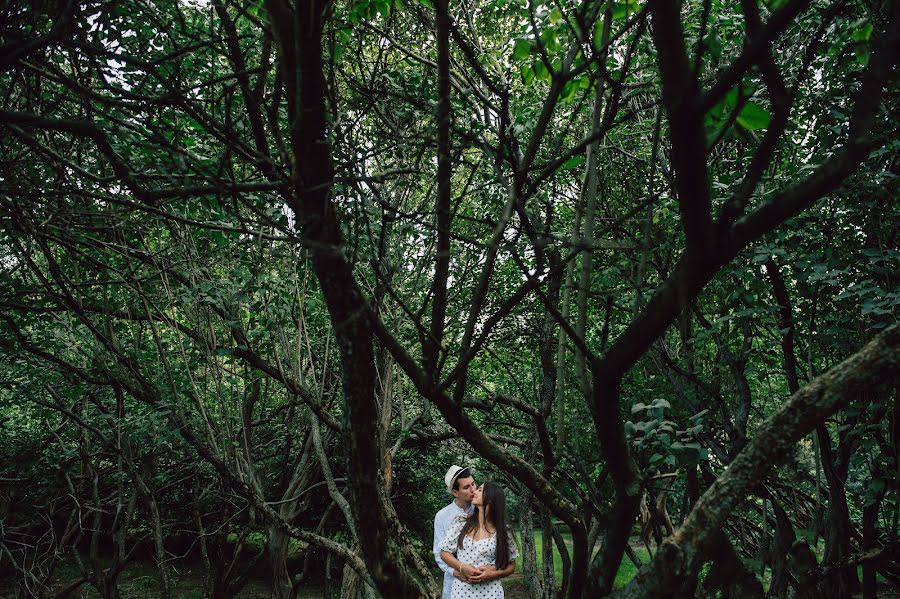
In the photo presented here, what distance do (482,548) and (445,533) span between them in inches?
12.7

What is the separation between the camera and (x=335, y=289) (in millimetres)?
2170

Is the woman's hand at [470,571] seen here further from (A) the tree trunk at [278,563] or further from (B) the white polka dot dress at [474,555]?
(A) the tree trunk at [278,563]

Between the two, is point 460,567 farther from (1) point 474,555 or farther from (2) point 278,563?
(2) point 278,563

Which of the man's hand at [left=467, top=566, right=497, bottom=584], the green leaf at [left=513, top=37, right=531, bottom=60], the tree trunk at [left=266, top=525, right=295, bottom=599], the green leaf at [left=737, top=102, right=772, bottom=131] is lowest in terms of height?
the tree trunk at [left=266, top=525, right=295, bottom=599]

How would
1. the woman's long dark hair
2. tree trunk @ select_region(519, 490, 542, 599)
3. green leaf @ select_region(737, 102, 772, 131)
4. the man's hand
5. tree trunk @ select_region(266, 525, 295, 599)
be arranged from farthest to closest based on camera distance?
tree trunk @ select_region(266, 525, 295, 599) → tree trunk @ select_region(519, 490, 542, 599) → the woman's long dark hair → the man's hand → green leaf @ select_region(737, 102, 772, 131)

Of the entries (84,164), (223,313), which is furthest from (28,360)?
(223,313)

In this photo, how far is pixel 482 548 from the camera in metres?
4.57

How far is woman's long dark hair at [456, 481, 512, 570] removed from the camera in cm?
451

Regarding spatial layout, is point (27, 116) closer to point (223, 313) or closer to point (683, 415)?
point (223, 313)

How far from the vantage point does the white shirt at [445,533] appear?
459 centimetres

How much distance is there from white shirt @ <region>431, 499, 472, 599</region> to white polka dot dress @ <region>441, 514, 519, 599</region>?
34 mm

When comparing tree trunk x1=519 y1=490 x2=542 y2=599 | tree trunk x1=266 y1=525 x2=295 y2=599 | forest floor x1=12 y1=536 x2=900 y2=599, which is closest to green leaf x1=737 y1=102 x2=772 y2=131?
tree trunk x1=519 y1=490 x2=542 y2=599

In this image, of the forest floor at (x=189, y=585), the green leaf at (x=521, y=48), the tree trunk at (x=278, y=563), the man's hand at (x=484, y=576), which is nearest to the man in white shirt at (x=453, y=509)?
the man's hand at (x=484, y=576)

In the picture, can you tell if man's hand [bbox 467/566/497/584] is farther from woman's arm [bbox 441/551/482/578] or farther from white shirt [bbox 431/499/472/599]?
white shirt [bbox 431/499/472/599]
